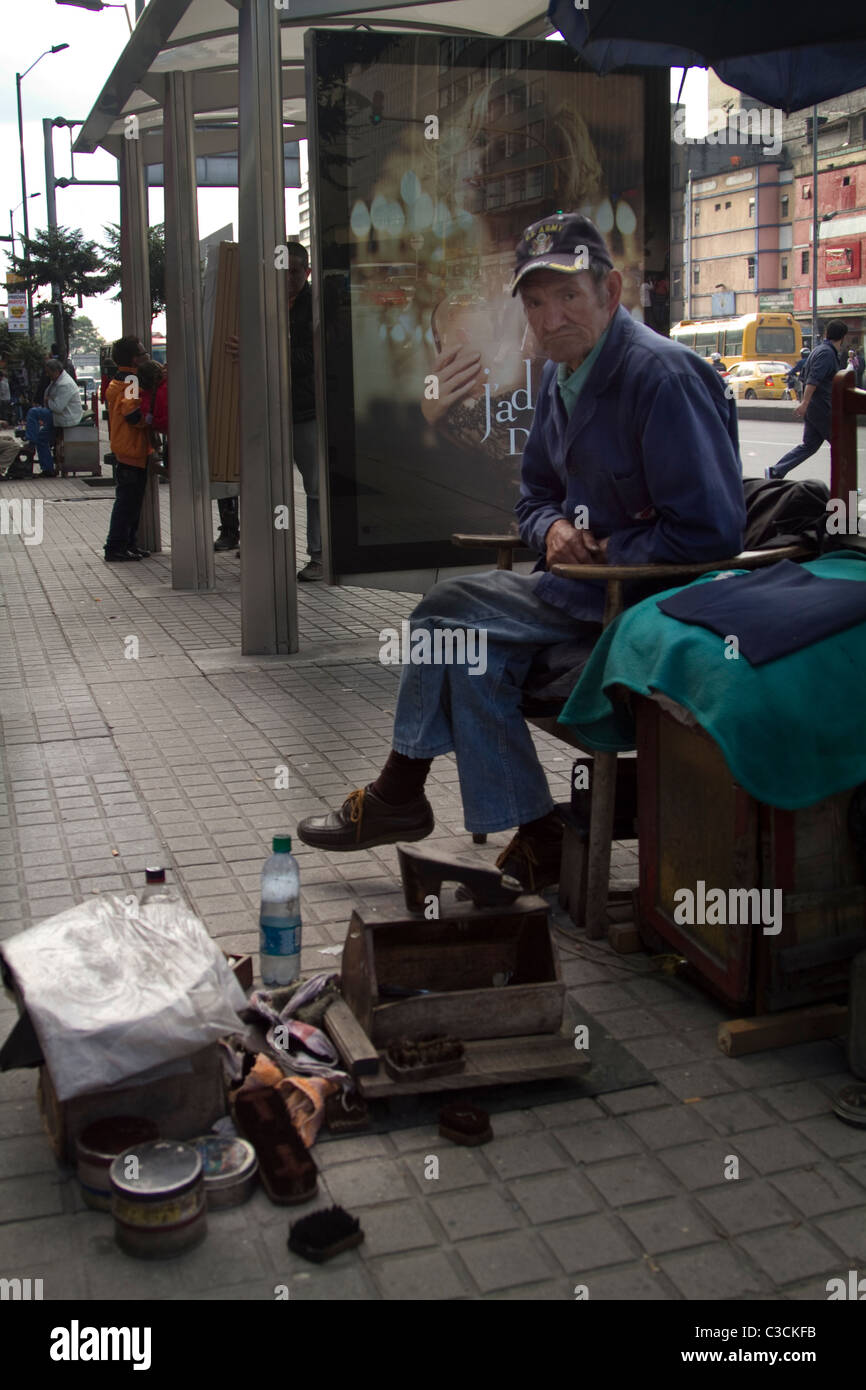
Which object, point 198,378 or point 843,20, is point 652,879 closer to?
point 843,20

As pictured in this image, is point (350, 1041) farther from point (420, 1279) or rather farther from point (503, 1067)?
point (420, 1279)

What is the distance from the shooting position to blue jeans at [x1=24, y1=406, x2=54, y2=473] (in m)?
22.1

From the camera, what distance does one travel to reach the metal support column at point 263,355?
23.9 ft

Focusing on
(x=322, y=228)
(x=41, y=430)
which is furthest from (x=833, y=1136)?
(x=41, y=430)

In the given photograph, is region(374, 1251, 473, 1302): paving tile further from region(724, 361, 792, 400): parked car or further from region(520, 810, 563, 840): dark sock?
region(724, 361, 792, 400): parked car

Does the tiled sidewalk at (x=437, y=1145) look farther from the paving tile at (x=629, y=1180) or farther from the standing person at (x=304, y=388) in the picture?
the standing person at (x=304, y=388)

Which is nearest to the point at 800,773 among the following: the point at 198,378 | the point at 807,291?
the point at 198,378

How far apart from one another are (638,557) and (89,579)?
8.09 m

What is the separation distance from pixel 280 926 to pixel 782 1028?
1232 millimetres

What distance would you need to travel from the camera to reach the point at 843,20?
169 inches

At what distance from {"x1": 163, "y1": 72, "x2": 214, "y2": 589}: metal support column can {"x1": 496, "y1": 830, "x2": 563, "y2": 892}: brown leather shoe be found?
647 centimetres

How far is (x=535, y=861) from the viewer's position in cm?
418

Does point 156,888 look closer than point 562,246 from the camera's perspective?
Yes


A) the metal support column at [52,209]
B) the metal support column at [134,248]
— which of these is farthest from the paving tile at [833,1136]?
the metal support column at [52,209]
